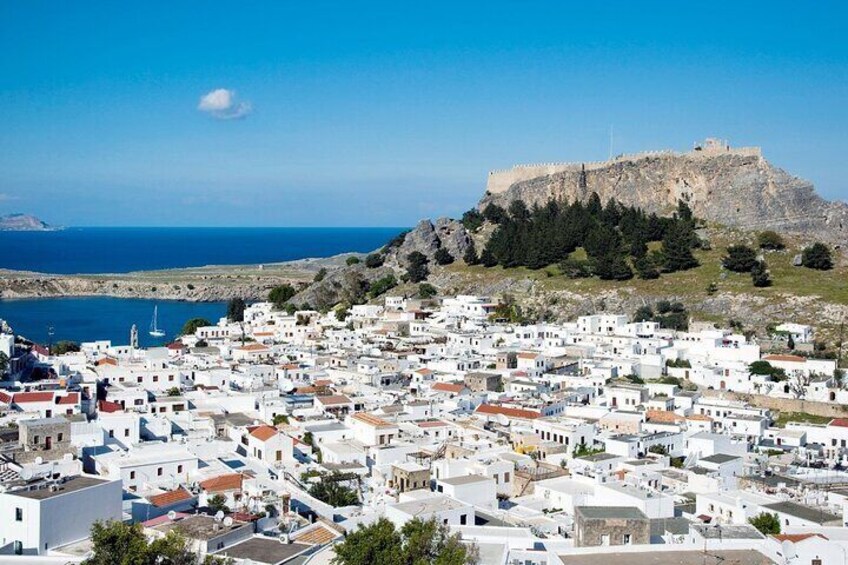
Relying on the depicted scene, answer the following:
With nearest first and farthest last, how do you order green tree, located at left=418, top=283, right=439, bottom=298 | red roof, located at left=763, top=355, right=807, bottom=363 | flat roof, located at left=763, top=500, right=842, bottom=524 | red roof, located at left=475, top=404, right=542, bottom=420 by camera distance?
flat roof, located at left=763, top=500, right=842, bottom=524 → red roof, located at left=475, top=404, right=542, bottom=420 → red roof, located at left=763, top=355, right=807, bottom=363 → green tree, located at left=418, top=283, right=439, bottom=298

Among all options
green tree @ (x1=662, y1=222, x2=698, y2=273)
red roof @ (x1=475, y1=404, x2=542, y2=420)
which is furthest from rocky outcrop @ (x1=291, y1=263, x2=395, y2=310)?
red roof @ (x1=475, y1=404, x2=542, y2=420)

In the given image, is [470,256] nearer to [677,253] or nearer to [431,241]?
[431,241]

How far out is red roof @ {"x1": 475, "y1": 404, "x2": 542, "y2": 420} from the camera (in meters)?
21.8

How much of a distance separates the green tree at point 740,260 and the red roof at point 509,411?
1901 centimetres

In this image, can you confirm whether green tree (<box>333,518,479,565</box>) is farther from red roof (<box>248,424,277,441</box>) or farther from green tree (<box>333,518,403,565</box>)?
red roof (<box>248,424,277,441</box>)

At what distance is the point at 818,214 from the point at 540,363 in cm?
2614

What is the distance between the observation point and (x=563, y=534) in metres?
13.3

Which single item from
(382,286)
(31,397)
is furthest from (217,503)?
(382,286)

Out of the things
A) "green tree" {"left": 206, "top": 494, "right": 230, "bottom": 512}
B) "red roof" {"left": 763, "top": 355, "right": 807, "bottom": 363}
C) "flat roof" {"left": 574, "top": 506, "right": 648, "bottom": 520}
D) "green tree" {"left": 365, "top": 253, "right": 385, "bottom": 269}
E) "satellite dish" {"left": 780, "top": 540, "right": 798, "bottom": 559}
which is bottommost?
"green tree" {"left": 206, "top": 494, "right": 230, "bottom": 512}

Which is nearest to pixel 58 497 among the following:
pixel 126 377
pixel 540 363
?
pixel 126 377

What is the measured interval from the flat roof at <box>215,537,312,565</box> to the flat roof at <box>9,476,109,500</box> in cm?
213

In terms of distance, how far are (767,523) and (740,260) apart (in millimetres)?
26312

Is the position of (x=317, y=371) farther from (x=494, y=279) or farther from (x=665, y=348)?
(x=494, y=279)

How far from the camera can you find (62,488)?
11.5 metres
